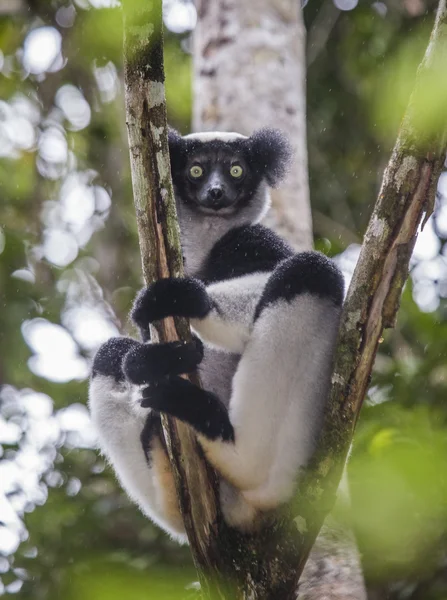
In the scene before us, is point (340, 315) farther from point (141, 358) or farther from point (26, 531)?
point (26, 531)

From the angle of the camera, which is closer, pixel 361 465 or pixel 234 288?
pixel 361 465

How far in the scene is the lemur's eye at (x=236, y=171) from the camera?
3.99 meters

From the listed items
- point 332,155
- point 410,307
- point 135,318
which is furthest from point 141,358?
point 332,155

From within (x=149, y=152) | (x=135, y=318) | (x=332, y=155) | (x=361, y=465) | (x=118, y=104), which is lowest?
(x=332, y=155)

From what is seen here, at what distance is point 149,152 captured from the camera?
7.72 ft

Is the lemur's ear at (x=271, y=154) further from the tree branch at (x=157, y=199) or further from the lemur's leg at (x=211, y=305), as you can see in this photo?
the tree branch at (x=157, y=199)

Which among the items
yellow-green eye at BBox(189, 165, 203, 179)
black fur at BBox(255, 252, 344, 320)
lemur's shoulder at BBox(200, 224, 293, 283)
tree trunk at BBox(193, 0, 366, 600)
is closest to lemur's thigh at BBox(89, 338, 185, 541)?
lemur's shoulder at BBox(200, 224, 293, 283)

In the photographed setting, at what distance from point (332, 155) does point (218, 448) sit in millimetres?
4259

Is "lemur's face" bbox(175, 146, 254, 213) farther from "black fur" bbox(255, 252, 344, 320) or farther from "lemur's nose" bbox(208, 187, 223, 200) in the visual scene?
"black fur" bbox(255, 252, 344, 320)

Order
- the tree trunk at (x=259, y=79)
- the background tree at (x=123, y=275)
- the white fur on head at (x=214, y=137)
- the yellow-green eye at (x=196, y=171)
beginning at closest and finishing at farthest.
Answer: the background tree at (x=123, y=275) < the yellow-green eye at (x=196, y=171) < the white fur on head at (x=214, y=137) < the tree trunk at (x=259, y=79)

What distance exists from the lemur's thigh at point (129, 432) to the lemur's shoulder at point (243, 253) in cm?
53

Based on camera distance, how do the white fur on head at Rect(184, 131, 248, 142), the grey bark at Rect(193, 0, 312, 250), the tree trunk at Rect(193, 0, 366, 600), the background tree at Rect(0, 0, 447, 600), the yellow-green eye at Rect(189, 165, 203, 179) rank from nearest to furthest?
the background tree at Rect(0, 0, 447, 600), the yellow-green eye at Rect(189, 165, 203, 179), the white fur on head at Rect(184, 131, 248, 142), the tree trunk at Rect(193, 0, 366, 600), the grey bark at Rect(193, 0, 312, 250)

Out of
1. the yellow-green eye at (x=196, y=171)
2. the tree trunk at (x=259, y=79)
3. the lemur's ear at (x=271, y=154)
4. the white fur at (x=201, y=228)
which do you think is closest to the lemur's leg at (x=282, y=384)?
the white fur at (x=201, y=228)

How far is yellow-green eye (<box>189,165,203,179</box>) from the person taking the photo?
3896 millimetres
